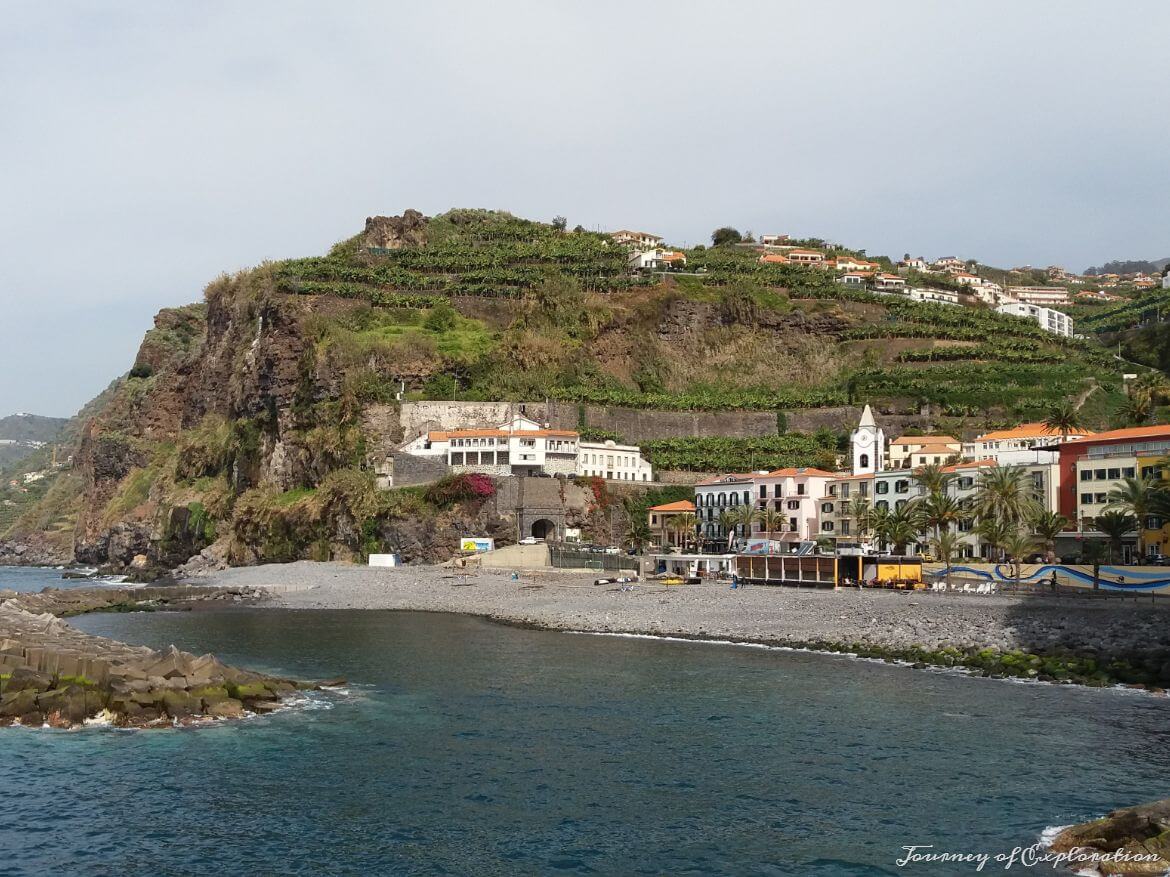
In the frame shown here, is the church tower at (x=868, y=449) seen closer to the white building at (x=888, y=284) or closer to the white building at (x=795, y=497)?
the white building at (x=795, y=497)

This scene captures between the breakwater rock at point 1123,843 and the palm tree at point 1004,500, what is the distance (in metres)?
34.3

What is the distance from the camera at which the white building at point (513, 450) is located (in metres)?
74.8

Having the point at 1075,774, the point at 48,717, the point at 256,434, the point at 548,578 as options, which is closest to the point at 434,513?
the point at 548,578

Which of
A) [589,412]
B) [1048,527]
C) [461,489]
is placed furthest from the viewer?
[589,412]

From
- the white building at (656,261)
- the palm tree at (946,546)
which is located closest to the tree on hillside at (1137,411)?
the palm tree at (946,546)

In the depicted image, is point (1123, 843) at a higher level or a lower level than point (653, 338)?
lower

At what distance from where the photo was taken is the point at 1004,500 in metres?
50.6

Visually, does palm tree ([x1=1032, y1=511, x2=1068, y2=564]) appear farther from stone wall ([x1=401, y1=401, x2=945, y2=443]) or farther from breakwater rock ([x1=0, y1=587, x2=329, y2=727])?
breakwater rock ([x1=0, y1=587, x2=329, y2=727])

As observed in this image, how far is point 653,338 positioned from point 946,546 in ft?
165

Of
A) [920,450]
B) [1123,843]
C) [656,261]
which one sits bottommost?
[1123,843]

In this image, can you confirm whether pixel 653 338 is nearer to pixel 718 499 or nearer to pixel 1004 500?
pixel 718 499

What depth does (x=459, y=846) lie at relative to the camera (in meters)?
18.9

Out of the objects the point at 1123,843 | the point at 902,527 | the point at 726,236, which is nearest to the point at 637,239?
the point at 726,236

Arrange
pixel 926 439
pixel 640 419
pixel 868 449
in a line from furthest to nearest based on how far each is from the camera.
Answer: pixel 640 419
pixel 868 449
pixel 926 439
